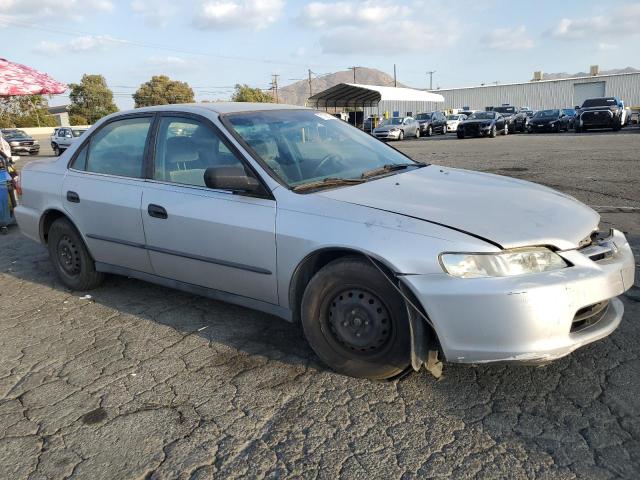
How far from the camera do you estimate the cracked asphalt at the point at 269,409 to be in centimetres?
243

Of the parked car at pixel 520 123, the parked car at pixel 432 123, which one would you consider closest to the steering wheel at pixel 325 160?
the parked car at pixel 520 123

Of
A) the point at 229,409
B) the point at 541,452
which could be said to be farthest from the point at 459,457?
the point at 229,409

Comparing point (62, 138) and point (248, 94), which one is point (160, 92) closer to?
point (248, 94)

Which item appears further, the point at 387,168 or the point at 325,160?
the point at 387,168

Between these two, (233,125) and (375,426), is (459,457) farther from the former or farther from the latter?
(233,125)

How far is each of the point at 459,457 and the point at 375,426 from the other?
437mm

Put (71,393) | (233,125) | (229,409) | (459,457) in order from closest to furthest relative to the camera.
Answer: (459,457) → (229,409) → (71,393) → (233,125)

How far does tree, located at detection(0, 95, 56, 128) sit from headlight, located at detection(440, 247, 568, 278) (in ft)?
215

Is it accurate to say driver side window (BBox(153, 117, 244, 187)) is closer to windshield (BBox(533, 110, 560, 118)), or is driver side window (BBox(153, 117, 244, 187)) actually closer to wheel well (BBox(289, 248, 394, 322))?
wheel well (BBox(289, 248, 394, 322))

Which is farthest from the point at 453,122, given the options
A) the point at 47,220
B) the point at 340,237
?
the point at 340,237

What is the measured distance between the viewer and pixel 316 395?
3.01 m

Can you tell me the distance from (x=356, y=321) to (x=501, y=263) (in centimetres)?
84

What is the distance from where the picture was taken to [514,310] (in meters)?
2.55

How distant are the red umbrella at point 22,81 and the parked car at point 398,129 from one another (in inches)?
921
